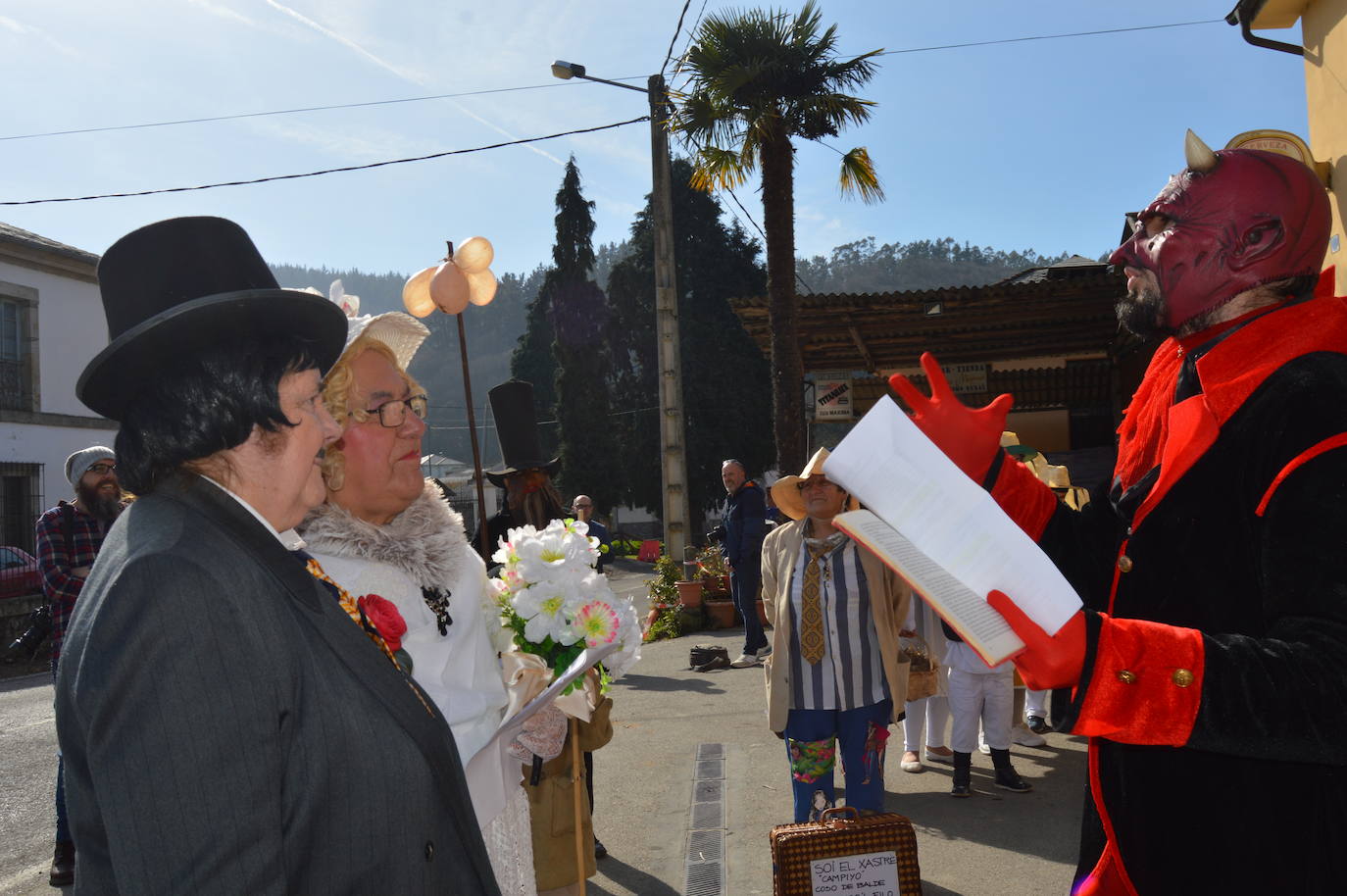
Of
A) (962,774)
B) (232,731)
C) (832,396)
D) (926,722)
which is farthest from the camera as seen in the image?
(832,396)

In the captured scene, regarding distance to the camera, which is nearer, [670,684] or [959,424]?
[959,424]

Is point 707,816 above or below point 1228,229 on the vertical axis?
below

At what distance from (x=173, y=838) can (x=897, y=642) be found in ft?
14.0

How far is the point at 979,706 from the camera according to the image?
6.03 meters

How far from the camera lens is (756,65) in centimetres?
1298

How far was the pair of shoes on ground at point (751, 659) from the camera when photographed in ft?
35.2

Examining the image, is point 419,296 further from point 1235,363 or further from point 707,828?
point 707,828

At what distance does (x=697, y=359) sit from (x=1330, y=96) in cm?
2868

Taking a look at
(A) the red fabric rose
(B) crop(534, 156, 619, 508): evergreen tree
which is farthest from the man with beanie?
(B) crop(534, 156, 619, 508): evergreen tree

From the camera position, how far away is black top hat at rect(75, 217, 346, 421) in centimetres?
146

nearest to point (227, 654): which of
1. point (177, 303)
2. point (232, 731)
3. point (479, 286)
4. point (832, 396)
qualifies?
point (232, 731)

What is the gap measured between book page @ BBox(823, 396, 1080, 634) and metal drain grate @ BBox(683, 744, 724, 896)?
377cm

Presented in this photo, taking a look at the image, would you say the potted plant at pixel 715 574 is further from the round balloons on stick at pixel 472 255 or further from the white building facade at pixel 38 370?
the white building facade at pixel 38 370

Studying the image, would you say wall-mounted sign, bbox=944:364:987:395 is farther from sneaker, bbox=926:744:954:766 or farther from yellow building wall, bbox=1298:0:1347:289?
sneaker, bbox=926:744:954:766
